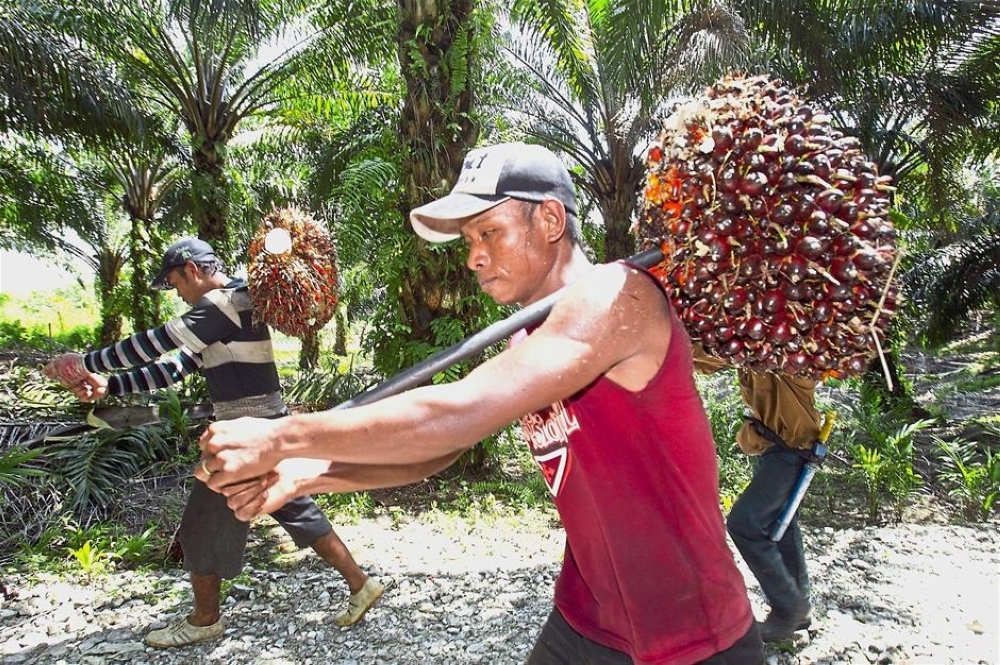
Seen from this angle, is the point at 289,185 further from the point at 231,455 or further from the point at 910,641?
the point at 231,455

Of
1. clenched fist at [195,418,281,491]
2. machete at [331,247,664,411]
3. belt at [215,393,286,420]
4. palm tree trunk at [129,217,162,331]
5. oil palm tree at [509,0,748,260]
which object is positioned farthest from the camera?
palm tree trunk at [129,217,162,331]

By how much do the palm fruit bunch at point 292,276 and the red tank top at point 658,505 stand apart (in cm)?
214

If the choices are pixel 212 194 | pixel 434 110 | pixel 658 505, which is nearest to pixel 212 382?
pixel 658 505

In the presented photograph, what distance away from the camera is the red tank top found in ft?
5.27

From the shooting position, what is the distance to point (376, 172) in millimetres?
5906

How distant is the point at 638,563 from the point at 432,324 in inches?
181

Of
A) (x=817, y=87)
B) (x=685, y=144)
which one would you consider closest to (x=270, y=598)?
(x=685, y=144)

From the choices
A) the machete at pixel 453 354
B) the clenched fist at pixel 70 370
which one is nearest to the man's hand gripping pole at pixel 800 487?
the machete at pixel 453 354

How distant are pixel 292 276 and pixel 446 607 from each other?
2.06 meters

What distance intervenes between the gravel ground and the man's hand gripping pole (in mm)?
694

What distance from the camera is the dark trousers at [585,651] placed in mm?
1696

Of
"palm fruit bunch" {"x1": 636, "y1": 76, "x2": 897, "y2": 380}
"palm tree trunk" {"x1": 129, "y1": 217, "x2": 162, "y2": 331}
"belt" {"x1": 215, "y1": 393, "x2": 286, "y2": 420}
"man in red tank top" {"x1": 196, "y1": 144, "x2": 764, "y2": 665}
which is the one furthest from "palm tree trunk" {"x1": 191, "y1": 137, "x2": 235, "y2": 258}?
"palm fruit bunch" {"x1": 636, "y1": 76, "x2": 897, "y2": 380}

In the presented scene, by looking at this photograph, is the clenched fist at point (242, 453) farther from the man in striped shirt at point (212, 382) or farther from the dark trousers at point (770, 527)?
the dark trousers at point (770, 527)

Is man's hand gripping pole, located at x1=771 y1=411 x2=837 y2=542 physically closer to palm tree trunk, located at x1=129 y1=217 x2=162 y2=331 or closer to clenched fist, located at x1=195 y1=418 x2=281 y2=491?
clenched fist, located at x1=195 y1=418 x2=281 y2=491
